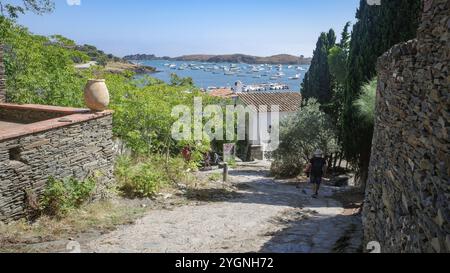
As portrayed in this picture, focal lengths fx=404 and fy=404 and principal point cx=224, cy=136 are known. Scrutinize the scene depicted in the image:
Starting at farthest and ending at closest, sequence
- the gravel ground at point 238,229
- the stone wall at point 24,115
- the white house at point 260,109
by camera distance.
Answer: the white house at point 260,109, the stone wall at point 24,115, the gravel ground at point 238,229

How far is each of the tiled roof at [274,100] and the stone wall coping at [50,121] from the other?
29.2 metres

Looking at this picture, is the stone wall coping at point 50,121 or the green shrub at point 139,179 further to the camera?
the green shrub at point 139,179

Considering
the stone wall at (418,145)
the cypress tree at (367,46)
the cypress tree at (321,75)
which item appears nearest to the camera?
the stone wall at (418,145)

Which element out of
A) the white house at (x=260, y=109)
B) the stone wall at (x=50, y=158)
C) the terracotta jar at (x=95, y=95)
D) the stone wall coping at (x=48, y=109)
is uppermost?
the terracotta jar at (x=95, y=95)

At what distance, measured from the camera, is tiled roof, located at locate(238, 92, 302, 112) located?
38.9m

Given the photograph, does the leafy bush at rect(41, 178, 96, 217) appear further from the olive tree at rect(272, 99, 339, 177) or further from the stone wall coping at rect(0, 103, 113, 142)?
the olive tree at rect(272, 99, 339, 177)

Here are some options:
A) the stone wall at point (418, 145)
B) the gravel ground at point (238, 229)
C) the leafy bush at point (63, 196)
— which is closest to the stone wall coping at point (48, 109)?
the leafy bush at point (63, 196)

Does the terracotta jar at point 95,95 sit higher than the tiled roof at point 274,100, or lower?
higher

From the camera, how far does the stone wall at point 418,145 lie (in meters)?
3.04

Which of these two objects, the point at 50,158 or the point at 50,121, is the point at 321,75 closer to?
the point at 50,121

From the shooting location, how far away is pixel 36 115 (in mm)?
9055

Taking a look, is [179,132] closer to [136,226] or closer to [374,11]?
[136,226]

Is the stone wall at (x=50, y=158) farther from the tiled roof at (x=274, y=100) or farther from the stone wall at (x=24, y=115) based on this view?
the tiled roof at (x=274, y=100)

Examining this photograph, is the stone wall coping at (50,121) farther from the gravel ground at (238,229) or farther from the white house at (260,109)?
the white house at (260,109)
